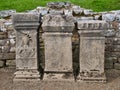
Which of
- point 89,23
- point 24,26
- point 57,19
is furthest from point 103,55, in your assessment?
point 24,26

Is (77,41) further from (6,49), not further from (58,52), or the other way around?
(6,49)

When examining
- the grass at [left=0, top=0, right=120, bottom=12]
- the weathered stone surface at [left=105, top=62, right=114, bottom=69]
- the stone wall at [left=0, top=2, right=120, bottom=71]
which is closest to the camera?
the stone wall at [left=0, top=2, right=120, bottom=71]

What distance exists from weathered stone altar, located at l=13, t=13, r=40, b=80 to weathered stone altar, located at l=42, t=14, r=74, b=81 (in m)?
0.21

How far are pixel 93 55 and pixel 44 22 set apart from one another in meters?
1.12

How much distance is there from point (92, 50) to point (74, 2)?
15.2 feet

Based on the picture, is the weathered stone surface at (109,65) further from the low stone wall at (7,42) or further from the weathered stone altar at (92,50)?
the low stone wall at (7,42)

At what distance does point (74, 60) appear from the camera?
747 centimetres

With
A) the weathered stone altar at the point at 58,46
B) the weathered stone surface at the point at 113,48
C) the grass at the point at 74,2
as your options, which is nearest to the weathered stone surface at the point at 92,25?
the weathered stone altar at the point at 58,46

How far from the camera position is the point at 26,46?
23.0 ft

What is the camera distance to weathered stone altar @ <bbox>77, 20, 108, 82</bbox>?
6.80 meters

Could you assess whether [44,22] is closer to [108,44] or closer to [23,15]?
[23,15]


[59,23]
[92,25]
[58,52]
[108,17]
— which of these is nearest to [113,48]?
[108,17]

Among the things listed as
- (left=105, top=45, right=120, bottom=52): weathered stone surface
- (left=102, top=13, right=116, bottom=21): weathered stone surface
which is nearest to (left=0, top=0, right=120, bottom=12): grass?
(left=102, top=13, right=116, bottom=21): weathered stone surface

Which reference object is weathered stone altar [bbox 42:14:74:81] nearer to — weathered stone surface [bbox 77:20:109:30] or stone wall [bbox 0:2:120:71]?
weathered stone surface [bbox 77:20:109:30]
